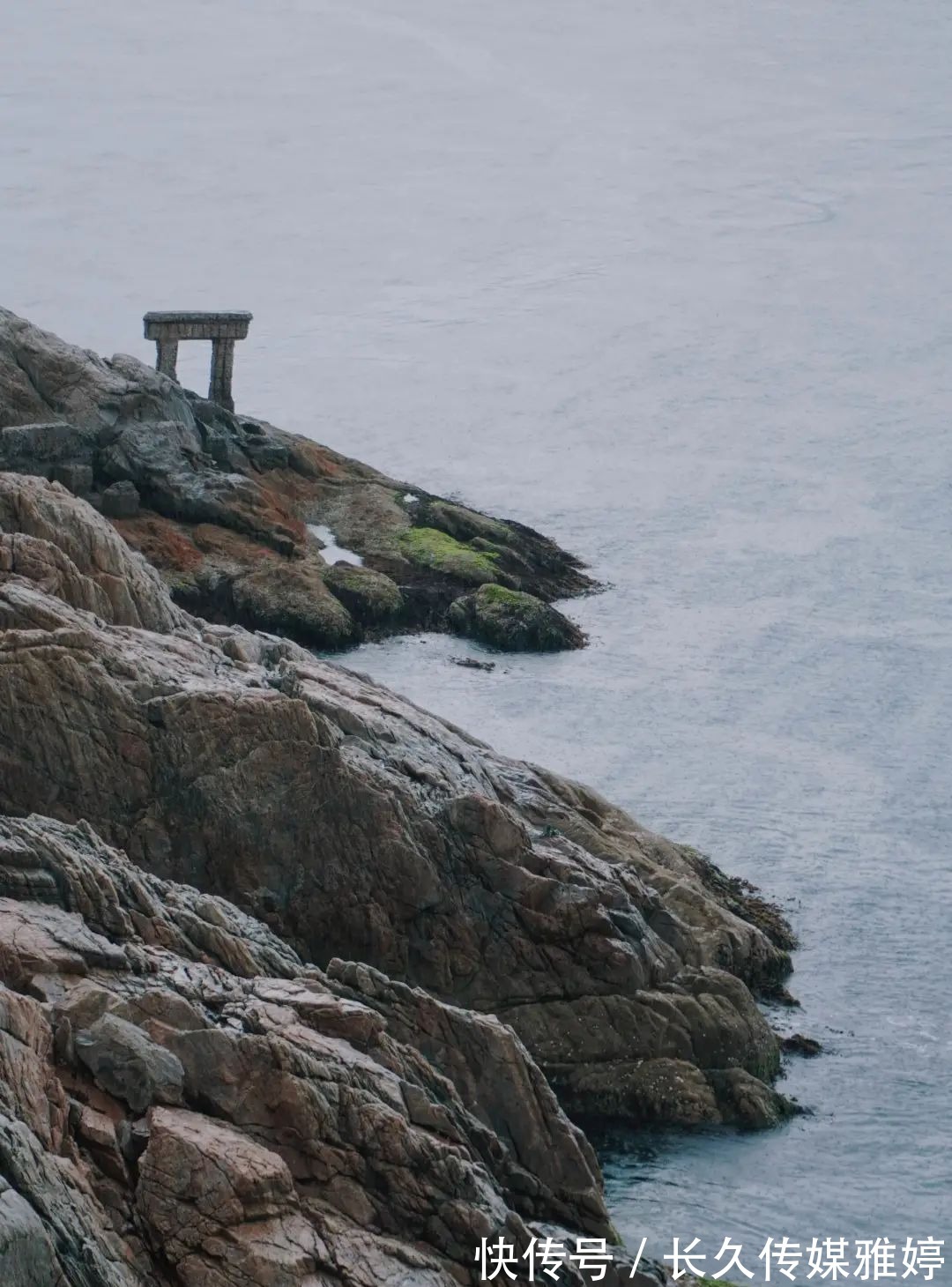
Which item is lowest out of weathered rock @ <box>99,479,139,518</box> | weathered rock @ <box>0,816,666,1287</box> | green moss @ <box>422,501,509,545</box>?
weathered rock @ <box>0,816,666,1287</box>

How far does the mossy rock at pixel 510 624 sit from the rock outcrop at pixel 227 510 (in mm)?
260

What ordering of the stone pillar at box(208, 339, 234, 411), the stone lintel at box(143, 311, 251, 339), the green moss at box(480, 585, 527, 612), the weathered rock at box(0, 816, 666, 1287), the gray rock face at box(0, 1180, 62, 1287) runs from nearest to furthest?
the gray rock face at box(0, 1180, 62, 1287)
the weathered rock at box(0, 816, 666, 1287)
the green moss at box(480, 585, 527, 612)
the stone lintel at box(143, 311, 251, 339)
the stone pillar at box(208, 339, 234, 411)

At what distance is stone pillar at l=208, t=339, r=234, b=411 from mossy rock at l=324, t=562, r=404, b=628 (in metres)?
7.42

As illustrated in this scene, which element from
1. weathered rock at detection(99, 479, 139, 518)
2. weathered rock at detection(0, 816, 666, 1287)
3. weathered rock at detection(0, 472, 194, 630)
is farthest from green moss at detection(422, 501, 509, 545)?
weathered rock at detection(0, 816, 666, 1287)

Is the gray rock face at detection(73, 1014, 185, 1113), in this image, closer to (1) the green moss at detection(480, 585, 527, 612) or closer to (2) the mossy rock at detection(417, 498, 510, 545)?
(1) the green moss at detection(480, 585, 527, 612)

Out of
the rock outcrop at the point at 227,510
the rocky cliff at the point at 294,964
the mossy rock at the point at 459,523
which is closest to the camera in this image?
the rocky cliff at the point at 294,964

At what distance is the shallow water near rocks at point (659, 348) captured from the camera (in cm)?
3400

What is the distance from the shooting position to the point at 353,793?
27125mm

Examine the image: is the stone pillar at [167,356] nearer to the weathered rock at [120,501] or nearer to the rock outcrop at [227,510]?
the rock outcrop at [227,510]

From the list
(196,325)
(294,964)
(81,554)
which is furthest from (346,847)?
(196,325)

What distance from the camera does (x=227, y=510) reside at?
151 feet

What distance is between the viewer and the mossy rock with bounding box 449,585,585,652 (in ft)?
152

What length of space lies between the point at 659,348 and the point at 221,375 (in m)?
26.4

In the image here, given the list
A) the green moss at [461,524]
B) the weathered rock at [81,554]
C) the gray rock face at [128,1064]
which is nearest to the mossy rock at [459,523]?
the green moss at [461,524]
